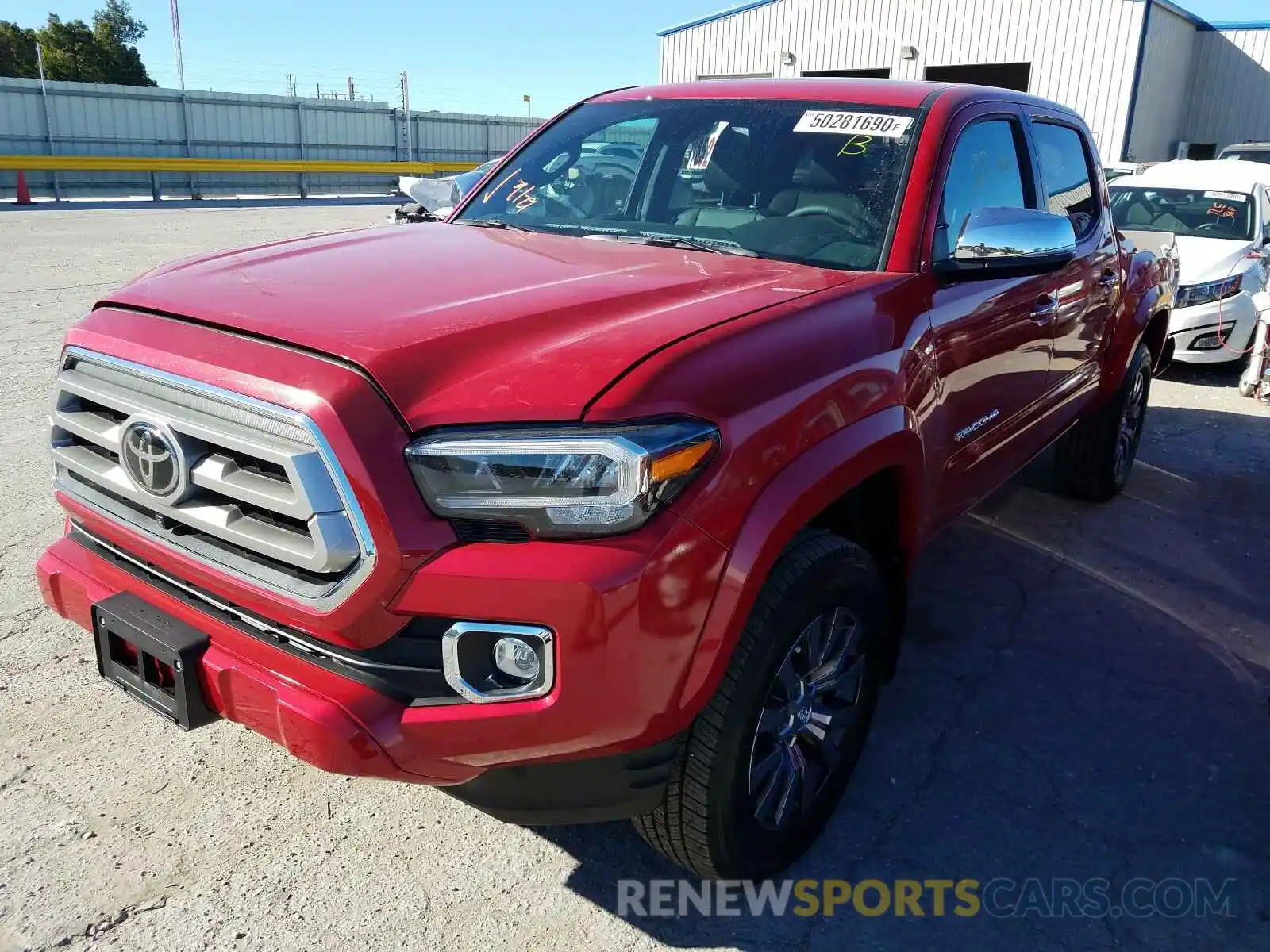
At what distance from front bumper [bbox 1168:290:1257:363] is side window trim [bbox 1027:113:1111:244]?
13.4 feet

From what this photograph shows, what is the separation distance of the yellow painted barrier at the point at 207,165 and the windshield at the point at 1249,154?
19.1 metres

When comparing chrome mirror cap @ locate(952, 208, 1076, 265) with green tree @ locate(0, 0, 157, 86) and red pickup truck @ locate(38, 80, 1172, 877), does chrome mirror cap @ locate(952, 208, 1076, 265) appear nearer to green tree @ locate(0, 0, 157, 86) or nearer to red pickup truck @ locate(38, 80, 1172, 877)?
red pickup truck @ locate(38, 80, 1172, 877)

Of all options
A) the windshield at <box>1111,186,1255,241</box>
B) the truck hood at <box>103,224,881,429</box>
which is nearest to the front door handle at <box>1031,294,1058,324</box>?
the truck hood at <box>103,224,881,429</box>

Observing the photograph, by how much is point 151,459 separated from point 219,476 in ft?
0.67

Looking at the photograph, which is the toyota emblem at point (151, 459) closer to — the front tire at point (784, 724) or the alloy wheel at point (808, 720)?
the front tire at point (784, 724)

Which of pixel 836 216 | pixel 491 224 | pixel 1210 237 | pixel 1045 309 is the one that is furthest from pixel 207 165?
pixel 836 216

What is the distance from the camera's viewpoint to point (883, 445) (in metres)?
2.47

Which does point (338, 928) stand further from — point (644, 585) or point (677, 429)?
point (677, 429)

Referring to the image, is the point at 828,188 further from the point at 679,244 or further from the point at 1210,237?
the point at 1210,237

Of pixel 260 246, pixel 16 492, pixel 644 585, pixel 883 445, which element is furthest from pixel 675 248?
pixel 16 492

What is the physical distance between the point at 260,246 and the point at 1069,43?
2280 cm

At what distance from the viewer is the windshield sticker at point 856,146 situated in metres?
3.07

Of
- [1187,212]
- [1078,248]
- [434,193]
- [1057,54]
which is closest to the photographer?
[1078,248]

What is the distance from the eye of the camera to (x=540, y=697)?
1870 mm
